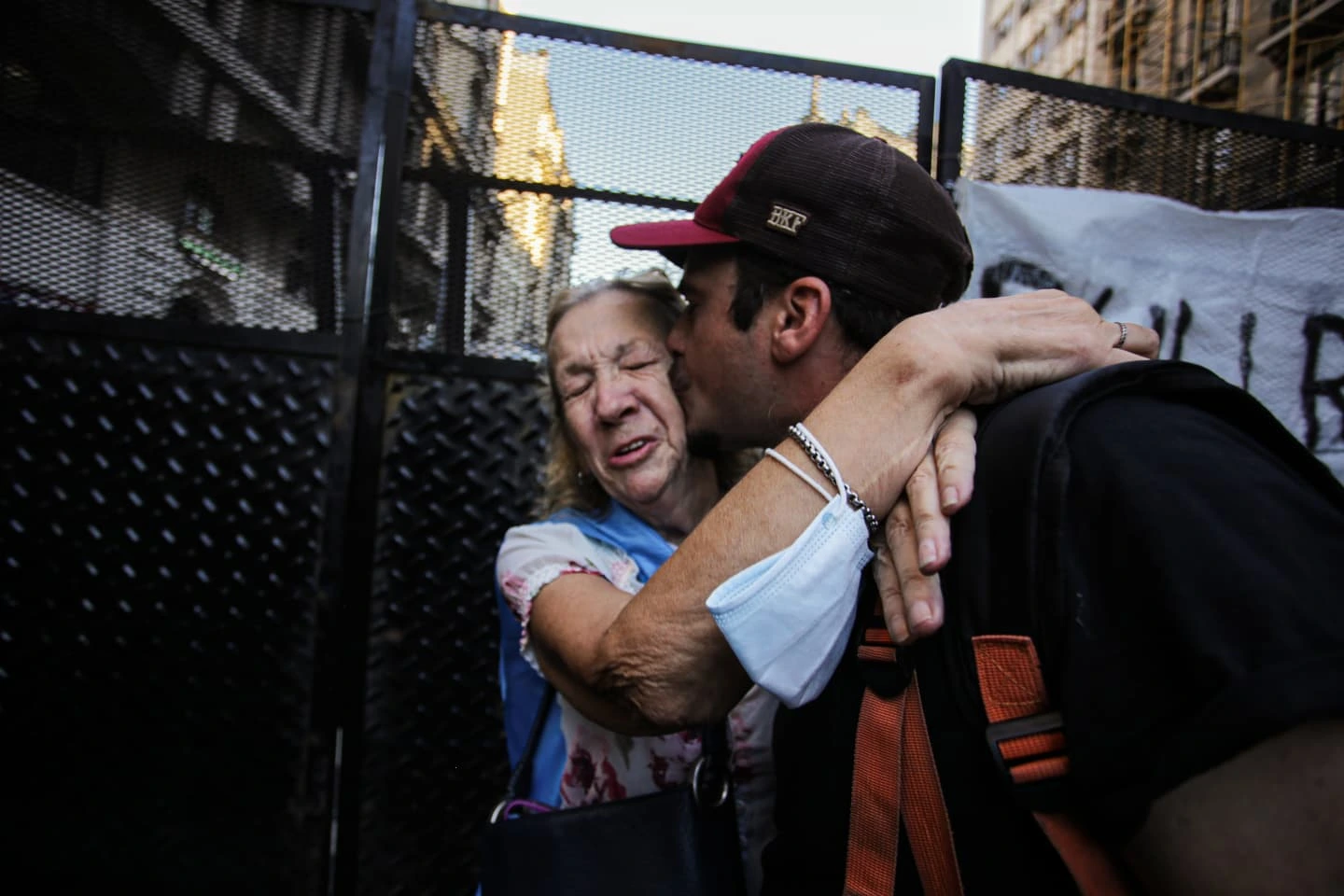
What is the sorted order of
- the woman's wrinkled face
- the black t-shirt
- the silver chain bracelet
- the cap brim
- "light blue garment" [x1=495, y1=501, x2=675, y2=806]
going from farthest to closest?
1. the woman's wrinkled face
2. "light blue garment" [x1=495, y1=501, x2=675, y2=806]
3. the cap brim
4. the silver chain bracelet
5. the black t-shirt

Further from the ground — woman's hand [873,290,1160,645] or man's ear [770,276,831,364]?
man's ear [770,276,831,364]

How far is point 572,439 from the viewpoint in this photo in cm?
220

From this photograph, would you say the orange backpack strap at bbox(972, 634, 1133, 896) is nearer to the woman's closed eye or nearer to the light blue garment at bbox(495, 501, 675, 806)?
the light blue garment at bbox(495, 501, 675, 806)

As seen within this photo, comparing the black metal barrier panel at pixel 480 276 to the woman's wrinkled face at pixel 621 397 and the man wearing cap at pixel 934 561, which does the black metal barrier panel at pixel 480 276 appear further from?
the man wearing cap at pixel 934 561

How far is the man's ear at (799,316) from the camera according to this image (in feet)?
4.66

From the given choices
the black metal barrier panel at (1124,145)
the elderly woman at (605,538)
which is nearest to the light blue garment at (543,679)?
the elderly woman at (605,538)

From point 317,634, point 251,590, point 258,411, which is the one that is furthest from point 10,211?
point 317,634

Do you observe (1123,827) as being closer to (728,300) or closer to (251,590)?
(728,300)

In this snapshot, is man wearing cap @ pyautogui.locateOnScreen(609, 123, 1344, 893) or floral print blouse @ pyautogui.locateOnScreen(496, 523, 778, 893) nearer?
man wearing cap @ pyautogui.locateOnScreen(609, 123, 1344, 893)

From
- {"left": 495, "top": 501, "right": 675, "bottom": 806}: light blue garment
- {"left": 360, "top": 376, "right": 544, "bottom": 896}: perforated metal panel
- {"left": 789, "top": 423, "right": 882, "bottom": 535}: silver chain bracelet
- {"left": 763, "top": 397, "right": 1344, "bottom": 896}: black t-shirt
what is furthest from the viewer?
{"left": 360, "top": 376, "right": 544, "bottom": 896}: perforated metal panel

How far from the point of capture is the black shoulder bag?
1.46 metres

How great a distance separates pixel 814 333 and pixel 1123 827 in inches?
35.4

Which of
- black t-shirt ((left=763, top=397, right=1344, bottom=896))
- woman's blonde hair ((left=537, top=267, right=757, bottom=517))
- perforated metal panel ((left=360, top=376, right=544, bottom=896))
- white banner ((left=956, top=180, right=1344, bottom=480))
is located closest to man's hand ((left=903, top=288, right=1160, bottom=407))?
black t-shirt ((left=763, top=397, right=1344, bottom=896))

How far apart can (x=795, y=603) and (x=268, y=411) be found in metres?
2.02
